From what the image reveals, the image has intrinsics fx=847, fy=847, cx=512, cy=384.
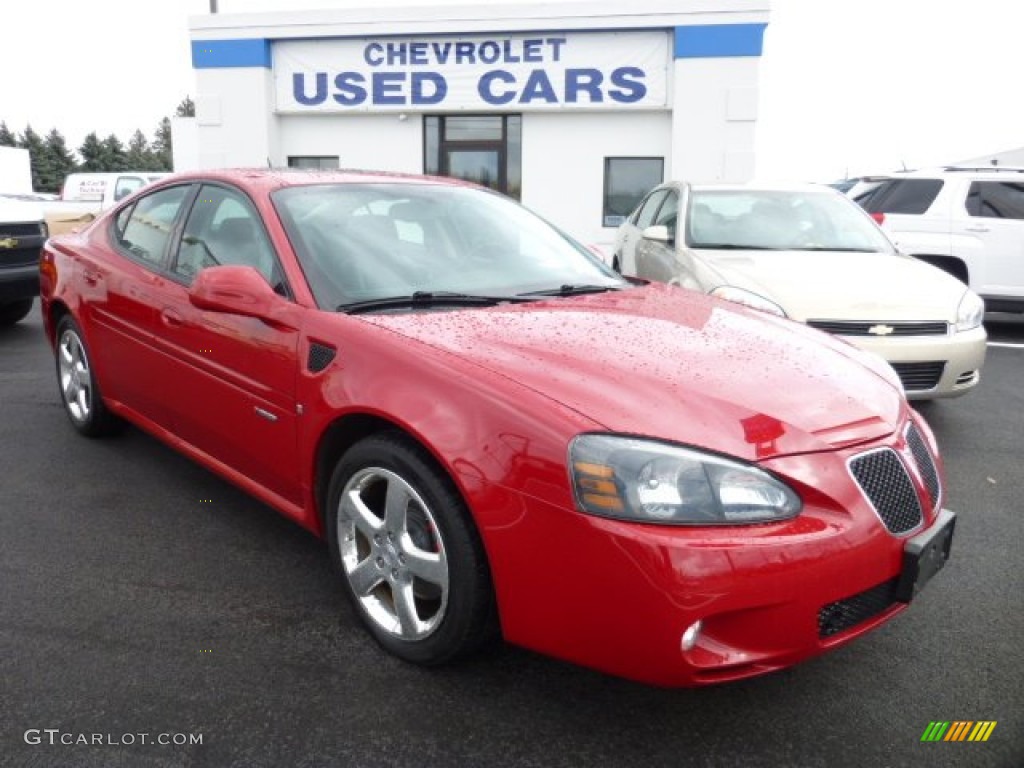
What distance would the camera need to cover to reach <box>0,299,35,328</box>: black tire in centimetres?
809

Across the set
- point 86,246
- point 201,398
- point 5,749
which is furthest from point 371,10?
point 5,749

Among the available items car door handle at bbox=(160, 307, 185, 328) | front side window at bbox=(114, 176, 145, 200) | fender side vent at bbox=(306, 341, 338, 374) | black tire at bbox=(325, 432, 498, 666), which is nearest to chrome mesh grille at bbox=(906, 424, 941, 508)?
black tire at bbox=(325, 432, 498, 666)

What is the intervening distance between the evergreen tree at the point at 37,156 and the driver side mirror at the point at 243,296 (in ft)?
233

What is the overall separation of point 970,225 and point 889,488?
308 inches

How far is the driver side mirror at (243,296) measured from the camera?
2.76m

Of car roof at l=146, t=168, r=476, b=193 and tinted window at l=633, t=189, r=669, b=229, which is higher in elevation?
car roof at l=146, t=168, r=476, b=193

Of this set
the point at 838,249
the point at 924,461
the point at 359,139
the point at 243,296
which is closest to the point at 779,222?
the point at 838,249

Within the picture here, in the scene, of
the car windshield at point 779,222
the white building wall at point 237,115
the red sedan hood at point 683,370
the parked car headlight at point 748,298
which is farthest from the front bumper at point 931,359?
the white building wall at point 237,115

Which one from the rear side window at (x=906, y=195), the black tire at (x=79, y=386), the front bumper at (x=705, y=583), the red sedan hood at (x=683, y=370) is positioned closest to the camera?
the front bumper at (x=705, y=583)

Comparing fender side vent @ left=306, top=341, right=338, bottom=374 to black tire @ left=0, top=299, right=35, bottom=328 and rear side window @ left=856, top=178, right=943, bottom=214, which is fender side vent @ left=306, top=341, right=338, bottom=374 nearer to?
black tire @ left=0, top=299, right=35, bottom=328

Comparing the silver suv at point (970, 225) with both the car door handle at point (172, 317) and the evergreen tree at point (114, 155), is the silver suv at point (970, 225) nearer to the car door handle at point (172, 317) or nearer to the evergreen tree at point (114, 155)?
the car door handle at point (172, 317)

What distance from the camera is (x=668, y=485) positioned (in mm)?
1969

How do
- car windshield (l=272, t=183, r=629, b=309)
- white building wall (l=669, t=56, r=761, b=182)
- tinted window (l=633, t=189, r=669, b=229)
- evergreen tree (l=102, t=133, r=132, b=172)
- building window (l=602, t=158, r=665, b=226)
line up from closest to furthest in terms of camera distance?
car windshield (l=272, t=183, r=629, b=309) → tinted window (l=633, t=189, r=669, b=229) → white building wall (l=669, t=56, r=761, b=182) → building window (l=602, t=158, r=665, b=226) → evergreen tree (l=102, t=133, r=132, b=172)

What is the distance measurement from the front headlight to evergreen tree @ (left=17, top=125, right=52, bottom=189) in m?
72.5
